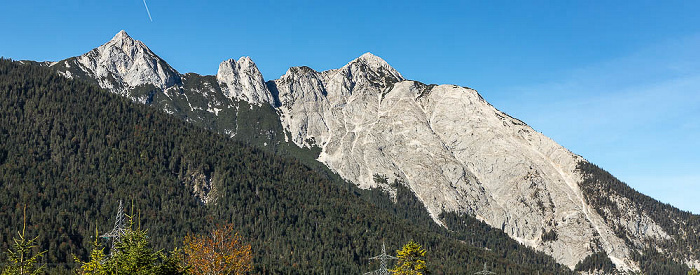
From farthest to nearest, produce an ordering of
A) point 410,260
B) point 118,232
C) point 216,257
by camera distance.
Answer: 1. point 410,260
2. point 118,232
3. point 216,257

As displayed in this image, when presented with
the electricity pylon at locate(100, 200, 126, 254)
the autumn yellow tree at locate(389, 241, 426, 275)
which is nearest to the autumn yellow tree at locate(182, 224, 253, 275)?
the electricity pylon at locate(100, 200, 126, 254)

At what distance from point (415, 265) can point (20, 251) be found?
6479 cm

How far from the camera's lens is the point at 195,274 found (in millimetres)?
61812

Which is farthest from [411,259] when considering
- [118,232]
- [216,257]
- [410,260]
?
[118,232]

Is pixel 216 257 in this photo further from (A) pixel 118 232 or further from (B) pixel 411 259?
(B) pixel 411 259

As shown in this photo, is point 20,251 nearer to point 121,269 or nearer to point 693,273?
point 121,269

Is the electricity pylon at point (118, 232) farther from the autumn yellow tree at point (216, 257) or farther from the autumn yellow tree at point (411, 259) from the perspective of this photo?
the autumn yellow tree at point (411, 259)

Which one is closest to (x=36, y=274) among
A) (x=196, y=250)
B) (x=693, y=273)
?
(x=196, y=250)

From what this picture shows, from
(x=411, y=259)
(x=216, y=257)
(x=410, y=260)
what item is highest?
(x=411, y=259)

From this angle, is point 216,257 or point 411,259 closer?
point 216,257

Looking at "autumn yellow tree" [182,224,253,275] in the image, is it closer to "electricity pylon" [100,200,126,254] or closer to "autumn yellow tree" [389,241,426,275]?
"electricity pylon" [100,200,126,254]

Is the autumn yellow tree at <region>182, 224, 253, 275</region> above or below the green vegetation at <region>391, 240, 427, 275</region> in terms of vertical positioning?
below

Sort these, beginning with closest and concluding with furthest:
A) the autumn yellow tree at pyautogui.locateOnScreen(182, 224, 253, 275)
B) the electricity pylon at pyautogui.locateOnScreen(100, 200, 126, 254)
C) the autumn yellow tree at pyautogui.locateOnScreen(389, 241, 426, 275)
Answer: the electricity pylon at pyautogui.locateOnScreen(100, 200, 126, 254) → the autumn yellow tree at pyautogui.locateOnScreen(182, 224, 253, 275) → the autumn yellow tree at pyautogui.locateOnScreen(389, 241, 426, 275)

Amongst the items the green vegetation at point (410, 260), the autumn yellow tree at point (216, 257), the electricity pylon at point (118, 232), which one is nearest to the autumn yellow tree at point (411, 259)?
the green vegetation at point (410, 260)
